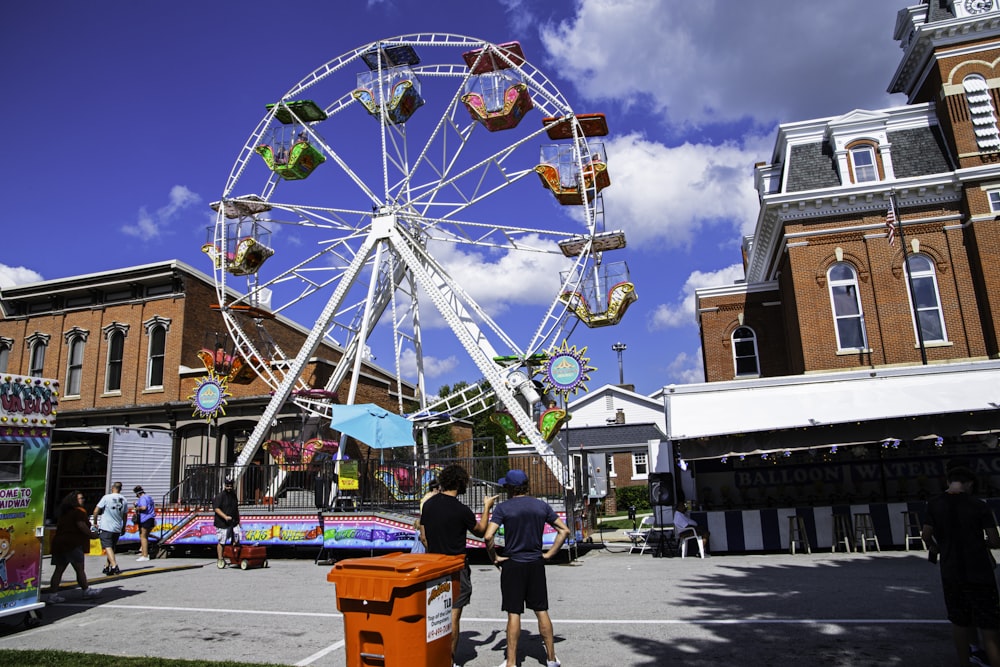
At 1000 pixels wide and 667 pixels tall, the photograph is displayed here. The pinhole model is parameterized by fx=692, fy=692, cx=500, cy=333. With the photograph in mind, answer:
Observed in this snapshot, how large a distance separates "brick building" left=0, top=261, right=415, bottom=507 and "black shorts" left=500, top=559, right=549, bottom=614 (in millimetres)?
18692

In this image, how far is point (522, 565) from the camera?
5.92m

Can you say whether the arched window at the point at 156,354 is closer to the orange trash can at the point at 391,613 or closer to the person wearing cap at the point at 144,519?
the person wearing cap at the point at 144,519

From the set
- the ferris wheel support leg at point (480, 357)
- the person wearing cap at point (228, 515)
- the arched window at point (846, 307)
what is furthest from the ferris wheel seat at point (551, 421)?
the arched window at point (846, 307)

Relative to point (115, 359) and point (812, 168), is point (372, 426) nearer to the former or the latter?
point (115, 359)

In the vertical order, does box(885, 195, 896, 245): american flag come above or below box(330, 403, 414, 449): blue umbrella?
above

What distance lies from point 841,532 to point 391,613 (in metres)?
12.6

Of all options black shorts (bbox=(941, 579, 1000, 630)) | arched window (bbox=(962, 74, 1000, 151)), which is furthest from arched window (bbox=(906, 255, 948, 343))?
black shorts (bbox=(941, 579, 1000, 630))

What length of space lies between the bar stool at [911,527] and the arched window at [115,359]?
26.0 metres

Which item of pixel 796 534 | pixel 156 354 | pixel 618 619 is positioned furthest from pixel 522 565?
pixel 156 354

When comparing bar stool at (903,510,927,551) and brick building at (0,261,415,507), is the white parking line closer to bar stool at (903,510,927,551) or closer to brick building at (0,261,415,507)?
bar stool at (903,510,927,551)

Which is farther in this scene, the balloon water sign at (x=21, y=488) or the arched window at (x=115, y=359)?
the arched window at (x=115, y=359)

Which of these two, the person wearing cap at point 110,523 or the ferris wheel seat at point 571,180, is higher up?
the ferris wheel seat at point 571,180

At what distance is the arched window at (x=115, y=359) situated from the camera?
1048 inches

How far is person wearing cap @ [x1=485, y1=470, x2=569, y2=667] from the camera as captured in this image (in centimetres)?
580
